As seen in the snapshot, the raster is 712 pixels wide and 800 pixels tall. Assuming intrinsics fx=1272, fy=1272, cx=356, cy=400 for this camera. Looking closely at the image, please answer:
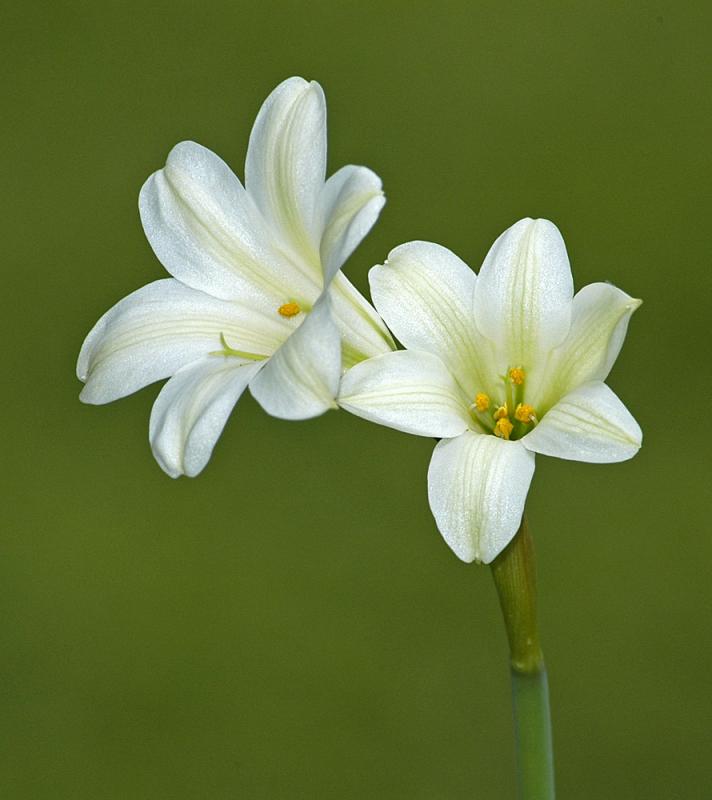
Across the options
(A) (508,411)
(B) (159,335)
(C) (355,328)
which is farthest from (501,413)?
(B) (159,335)

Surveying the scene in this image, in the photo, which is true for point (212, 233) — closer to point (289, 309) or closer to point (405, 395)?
point (289, 309)

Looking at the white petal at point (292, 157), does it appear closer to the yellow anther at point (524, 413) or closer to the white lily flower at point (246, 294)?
the white lily flower at point (246, 294)

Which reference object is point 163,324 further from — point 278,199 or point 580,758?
point 580,758

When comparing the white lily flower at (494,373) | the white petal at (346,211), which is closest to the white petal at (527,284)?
the white lily flower at (494,373)

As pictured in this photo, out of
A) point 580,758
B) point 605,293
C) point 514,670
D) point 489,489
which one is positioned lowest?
point 580,758

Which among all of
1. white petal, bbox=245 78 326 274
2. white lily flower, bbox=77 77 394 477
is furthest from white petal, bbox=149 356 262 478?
white petal, bbox=245 78 326 274

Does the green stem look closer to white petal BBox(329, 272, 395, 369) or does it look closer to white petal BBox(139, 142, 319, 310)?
white petal BBox(329, 272, 395, 369)

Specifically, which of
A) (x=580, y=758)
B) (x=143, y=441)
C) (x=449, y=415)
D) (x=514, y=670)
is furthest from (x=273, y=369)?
(x=143, y=441)
